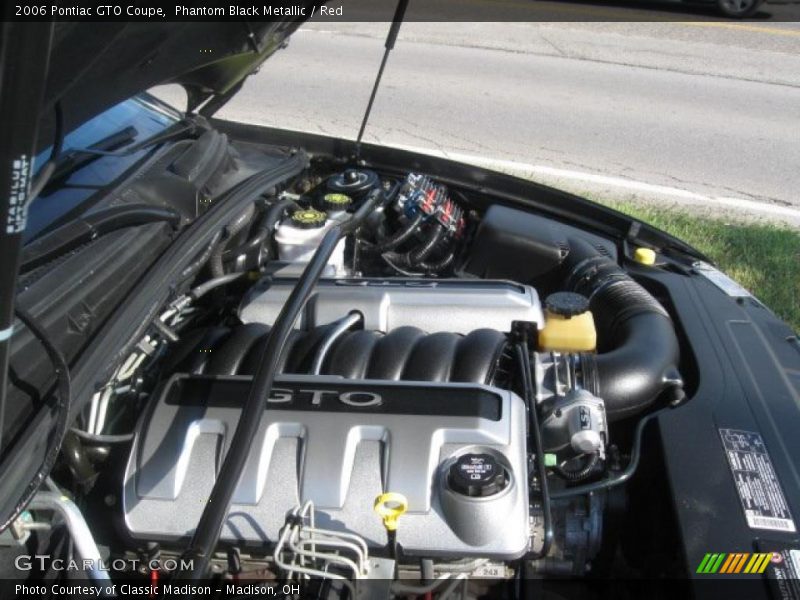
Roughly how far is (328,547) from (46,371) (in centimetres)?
62

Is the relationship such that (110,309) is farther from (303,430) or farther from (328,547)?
(328,547)

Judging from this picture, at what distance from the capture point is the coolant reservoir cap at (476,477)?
146 centimetres

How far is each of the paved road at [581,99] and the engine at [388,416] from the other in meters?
3.62

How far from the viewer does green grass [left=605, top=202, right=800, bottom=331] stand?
156 inches

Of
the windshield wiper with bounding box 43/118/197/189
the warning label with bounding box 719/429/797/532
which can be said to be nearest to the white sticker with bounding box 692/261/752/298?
the warning label with bounding box 719/429/797/532

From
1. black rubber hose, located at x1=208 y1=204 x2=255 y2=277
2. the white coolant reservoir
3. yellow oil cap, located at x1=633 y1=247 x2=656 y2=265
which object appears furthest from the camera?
yellow oil cap, located at x1=633 y1=247 x2=656 y2=265

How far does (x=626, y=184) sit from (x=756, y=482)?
4322mm

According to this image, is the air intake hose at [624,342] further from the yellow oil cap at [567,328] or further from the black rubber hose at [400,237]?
the black rubber hose at [400,237]

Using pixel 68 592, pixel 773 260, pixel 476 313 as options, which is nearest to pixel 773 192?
pixel 773 260

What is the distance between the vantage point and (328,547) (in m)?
1.46

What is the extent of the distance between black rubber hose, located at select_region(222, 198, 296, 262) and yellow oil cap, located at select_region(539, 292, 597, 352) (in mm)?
858

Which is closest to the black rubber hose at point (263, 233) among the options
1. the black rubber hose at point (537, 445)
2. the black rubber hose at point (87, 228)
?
the black rubber hose at point (87, 228)

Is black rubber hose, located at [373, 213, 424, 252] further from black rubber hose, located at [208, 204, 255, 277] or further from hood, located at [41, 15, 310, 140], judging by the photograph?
hood, located at [41, 15, 310, 140]

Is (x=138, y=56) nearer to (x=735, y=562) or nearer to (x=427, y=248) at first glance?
(x=427, y=248)
